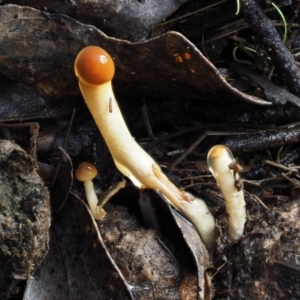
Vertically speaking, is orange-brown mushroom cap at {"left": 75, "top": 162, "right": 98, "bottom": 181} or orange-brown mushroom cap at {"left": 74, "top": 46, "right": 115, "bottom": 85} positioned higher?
orange-brown mushroom cap at {"left": 74, "top": 46, "right": 115, "bottom": 85}

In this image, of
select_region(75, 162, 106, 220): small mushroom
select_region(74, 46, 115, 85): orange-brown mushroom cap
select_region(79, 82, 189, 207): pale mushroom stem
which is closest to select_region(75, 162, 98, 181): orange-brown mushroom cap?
select_region(75, 162, 106, 220): small mushroom

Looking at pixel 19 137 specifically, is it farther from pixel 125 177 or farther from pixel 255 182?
pixel 255 182

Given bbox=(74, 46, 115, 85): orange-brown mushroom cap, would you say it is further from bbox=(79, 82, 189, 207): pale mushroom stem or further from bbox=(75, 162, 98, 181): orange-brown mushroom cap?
bbox=(75, 162, 98, 181): orange-brown mushroom cap

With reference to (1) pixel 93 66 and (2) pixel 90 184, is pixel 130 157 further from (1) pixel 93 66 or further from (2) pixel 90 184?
(1) pixel 93 66

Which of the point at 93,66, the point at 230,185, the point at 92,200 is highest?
the point at 93,66

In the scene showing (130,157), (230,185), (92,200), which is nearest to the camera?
(230,185)

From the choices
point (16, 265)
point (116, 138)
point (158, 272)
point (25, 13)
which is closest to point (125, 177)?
point (116, 138)

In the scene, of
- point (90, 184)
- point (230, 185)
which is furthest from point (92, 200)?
point (230, 185)
